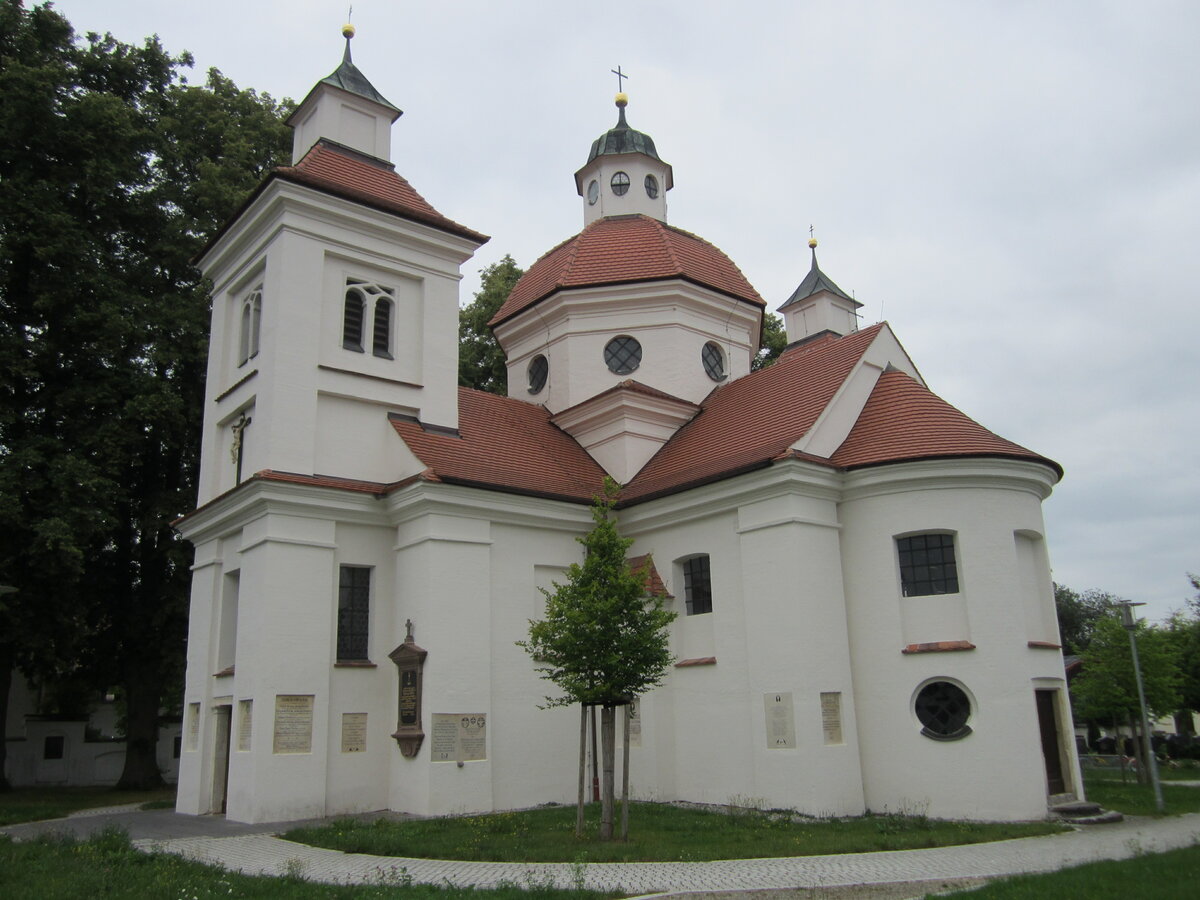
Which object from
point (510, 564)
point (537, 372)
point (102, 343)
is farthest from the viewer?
point (537, 372)

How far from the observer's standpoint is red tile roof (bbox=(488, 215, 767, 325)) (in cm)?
2278

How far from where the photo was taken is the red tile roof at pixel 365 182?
1856cm

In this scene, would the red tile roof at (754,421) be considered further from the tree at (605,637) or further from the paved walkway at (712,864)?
the paved walkway at (712,864)

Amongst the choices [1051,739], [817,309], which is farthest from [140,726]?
[817,309]

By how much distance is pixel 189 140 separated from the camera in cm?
2508

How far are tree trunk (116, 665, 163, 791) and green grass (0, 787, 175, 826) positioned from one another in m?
0.41

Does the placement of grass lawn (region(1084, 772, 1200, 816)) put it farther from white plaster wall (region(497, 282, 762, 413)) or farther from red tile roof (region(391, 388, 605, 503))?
white plaster wall (region(497, 282, 762, 413))

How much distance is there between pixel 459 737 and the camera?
52.3 feet

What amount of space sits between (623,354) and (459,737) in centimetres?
1008

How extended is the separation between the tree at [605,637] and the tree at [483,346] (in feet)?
59.6

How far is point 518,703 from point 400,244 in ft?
30.0

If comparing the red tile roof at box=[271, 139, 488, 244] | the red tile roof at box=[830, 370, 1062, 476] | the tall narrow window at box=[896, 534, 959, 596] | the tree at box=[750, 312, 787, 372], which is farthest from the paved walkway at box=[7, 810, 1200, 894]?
the tree at box=[750, 312, 787, 372]

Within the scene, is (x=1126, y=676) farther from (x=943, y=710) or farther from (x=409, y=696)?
(x=409, y=696)

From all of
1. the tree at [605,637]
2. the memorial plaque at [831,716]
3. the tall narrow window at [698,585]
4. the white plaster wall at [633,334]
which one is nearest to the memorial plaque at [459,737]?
the tree at [605,637]
